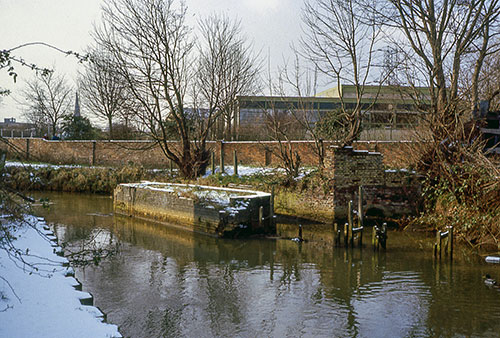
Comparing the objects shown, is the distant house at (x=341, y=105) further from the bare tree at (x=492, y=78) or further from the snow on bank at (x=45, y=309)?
the snow on bank at (x=45, y=309)

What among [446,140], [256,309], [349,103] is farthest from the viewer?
[349,103]

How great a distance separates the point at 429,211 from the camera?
13484 millimetres

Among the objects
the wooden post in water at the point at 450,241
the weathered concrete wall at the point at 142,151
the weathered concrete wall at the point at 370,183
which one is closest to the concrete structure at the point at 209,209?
the weathered concrete wall at the point at 370,183

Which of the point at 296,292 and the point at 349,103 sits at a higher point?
the point at 349,103

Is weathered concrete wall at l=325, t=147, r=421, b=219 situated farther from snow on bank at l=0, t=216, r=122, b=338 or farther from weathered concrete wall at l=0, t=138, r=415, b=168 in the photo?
snow on bank at l=0, t=216, r=122, b=338

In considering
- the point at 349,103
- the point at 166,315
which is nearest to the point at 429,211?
the point at 166,315

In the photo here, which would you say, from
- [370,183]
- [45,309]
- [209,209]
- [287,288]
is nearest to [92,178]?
[209,209]

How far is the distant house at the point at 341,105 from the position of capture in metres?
18.2

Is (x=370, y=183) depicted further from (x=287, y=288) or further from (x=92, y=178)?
(x=92, y=178)

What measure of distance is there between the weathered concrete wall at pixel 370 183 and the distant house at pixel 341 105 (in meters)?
1.95

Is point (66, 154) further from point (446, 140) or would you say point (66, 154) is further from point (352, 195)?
point (446, 140)

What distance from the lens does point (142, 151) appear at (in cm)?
2609

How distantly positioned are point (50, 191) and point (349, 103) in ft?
70.2

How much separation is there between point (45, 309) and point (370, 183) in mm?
11091
